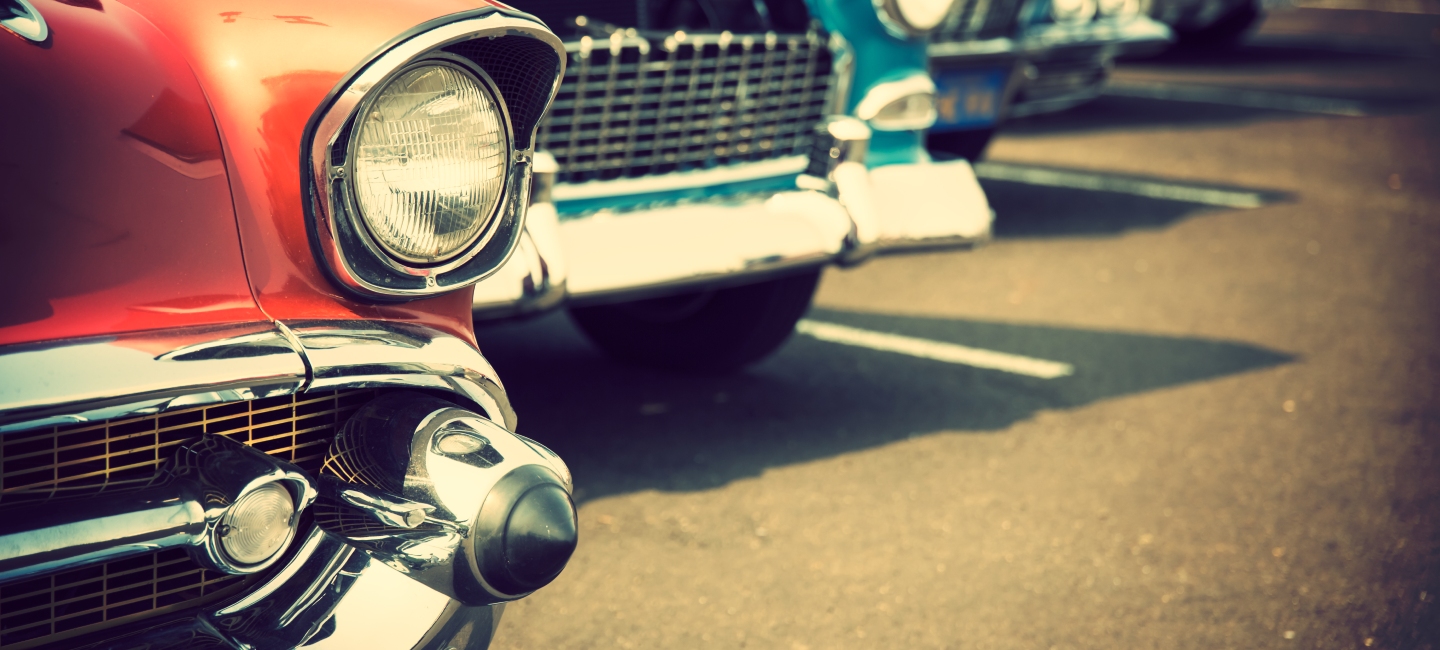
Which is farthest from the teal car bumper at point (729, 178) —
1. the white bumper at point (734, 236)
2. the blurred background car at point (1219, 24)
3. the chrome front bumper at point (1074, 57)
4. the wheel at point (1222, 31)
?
the wheel at point (1222, 31)

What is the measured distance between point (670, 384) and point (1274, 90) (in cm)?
738

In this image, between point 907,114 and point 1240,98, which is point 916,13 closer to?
point 907,114

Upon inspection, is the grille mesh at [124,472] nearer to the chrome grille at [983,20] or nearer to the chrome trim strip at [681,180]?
the chrome trim strip at [681,180]

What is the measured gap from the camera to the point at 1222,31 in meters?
11.2

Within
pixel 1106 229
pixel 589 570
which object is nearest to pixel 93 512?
pixel 589 570

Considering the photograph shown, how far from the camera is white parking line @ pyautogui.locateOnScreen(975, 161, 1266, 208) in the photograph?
589cm

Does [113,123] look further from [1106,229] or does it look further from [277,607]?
[1106,229]

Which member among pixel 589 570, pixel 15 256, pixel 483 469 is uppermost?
pixel 15 256

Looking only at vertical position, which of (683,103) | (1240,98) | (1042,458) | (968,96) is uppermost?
(683,103)

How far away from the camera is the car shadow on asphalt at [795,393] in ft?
9.42

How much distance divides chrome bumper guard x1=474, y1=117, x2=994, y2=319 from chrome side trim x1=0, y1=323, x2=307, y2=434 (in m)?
0.87

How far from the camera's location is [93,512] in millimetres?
1145

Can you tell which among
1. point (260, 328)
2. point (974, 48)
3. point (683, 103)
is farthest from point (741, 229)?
point (974, 48)

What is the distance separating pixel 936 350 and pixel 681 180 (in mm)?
1294
